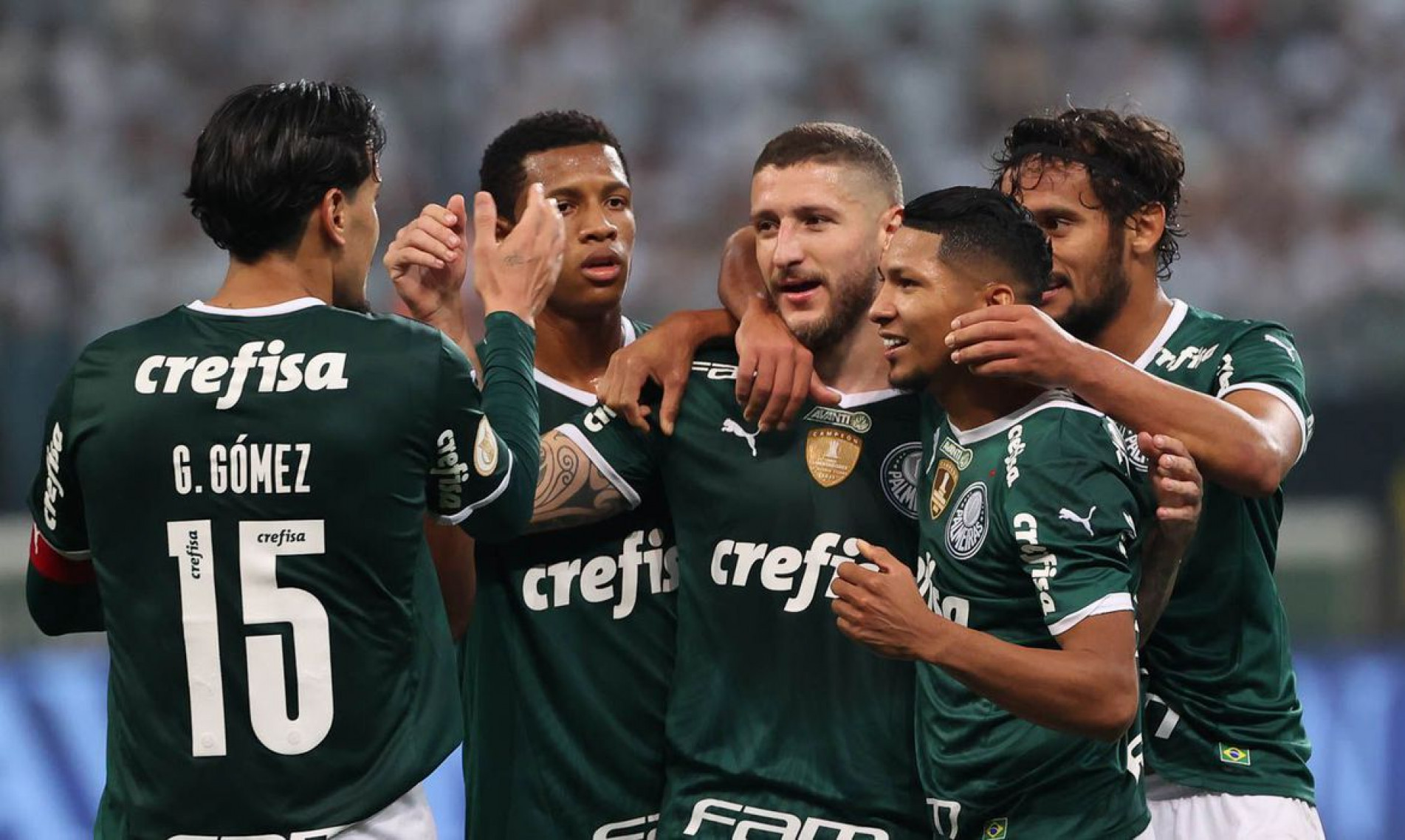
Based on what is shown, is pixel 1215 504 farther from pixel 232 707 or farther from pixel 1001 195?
pixel 232 707

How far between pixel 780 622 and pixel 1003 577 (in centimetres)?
70

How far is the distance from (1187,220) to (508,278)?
810cm

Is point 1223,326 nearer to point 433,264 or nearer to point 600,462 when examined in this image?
point 600,462

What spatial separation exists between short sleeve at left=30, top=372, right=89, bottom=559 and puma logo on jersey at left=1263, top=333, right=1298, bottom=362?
8.03 ft

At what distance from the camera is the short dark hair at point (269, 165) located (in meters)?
3.24

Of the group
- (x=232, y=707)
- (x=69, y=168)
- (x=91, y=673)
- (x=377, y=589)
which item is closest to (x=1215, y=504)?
(x=377, y=589)

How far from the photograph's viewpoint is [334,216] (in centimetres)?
333

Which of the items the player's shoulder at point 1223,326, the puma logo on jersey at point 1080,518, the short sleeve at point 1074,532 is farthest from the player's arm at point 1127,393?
the player's shoulder at point 1223,326

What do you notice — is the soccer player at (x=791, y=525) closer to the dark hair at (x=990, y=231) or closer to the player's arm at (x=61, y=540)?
the dark hair at (x=990, y=231)

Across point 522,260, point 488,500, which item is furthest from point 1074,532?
point 522,260

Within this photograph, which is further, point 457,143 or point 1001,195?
point 457,143

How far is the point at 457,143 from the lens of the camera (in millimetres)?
10938

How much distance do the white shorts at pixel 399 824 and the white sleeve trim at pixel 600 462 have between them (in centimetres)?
90

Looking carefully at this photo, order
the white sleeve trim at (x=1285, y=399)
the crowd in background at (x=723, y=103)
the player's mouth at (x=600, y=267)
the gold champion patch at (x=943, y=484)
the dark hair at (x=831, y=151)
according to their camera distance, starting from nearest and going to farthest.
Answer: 1. the gold champion patch at (x=943, y=484)
2. the white sleeve trim at (x=1285, y=399)
3. the dark hair at (x=831, y=151)
4. the player's mouth at (x=600, y=267)
5. the crowd in background at (x=723, y=103)
